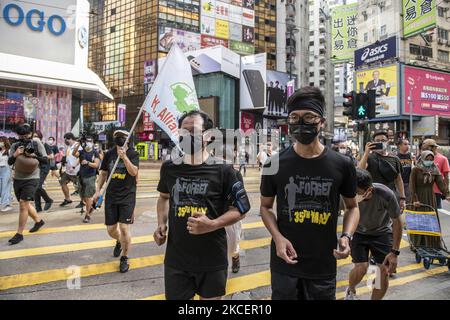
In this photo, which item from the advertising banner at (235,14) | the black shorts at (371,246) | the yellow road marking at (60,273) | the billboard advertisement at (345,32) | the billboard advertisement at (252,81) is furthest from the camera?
the advertising banner at (235,14)

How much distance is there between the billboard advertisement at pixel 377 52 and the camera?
3643cm

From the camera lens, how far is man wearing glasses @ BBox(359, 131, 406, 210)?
545 cm

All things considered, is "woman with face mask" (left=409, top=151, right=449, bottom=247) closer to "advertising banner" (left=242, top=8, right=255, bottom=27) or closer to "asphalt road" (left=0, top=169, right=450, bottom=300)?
"asphalt road" (left=0, top=169, right=450, bottom=300)

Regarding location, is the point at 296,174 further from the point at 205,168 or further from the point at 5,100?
the point at 5,100

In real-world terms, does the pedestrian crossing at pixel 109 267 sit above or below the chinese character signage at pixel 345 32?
below

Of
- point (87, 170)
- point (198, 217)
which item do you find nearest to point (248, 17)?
point (87, 170)

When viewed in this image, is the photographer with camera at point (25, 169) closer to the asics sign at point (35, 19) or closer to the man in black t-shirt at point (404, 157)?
the man in black t-shirt at point (404, 157)

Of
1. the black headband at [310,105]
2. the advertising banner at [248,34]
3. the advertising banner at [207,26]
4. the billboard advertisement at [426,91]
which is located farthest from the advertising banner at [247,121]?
the black headband at [310,105]

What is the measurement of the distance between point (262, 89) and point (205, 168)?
44928 millimetres

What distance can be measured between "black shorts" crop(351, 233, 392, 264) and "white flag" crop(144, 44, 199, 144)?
9.06ft

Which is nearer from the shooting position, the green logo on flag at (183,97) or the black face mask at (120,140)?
the black face mask at (120,140)

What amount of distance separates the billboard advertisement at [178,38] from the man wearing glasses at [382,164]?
5089 centimetres

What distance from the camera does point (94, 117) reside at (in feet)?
220

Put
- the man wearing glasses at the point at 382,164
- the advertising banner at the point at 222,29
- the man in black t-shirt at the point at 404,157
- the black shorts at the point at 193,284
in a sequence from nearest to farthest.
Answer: the black shorts at the point at 193,284, the man wearing glasses at the point at 382,164, the man in black t-shirt at the point at 404,157, the advertising banner at the point at 222,29
